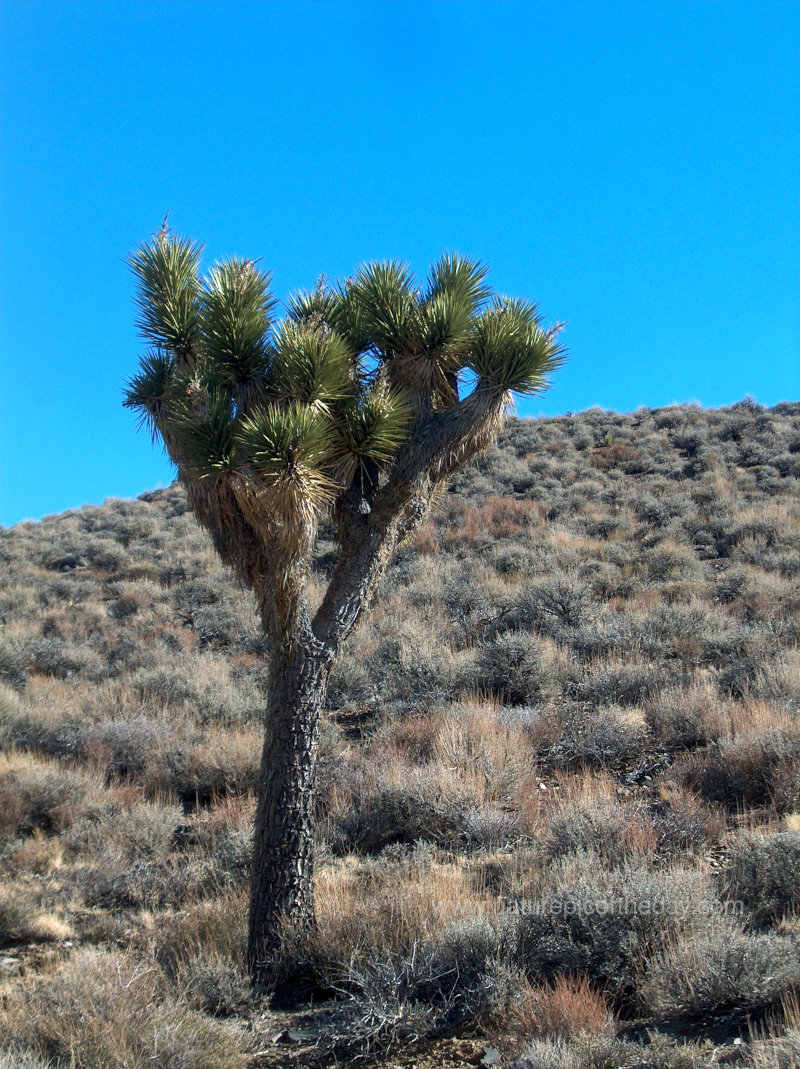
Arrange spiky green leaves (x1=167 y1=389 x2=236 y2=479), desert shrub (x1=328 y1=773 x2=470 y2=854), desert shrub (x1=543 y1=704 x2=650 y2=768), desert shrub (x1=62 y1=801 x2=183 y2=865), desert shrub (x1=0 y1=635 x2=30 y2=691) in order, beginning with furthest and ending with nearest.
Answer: desert shrub (x1=0 y1=635 x2=30 y2=691) < desert shrub (x1=543 y1=704 x2=650 y2=768) < desert shrub (x1=62 y1=801 x2=183 y2=865) < desert shrub (x1=328 y1=773 x2=470 y2=854) < spiky green leaves (x1=167 y1=389 x2=236 y2=479)

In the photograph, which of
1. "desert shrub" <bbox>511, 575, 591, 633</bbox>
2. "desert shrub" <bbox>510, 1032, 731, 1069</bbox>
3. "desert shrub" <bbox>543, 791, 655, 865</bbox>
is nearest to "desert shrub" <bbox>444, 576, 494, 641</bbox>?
"desert shrub" <bbox>511, 575, 591, 633</bbox>

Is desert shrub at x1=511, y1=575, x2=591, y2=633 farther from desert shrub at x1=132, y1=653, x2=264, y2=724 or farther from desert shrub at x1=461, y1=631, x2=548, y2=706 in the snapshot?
desert shrub at x1=132, y1=653, x2=264, y2=724

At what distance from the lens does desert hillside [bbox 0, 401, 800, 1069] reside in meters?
4.05

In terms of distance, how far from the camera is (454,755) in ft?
27.3

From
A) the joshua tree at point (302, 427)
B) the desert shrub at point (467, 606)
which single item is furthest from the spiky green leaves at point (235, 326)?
the desert shrub at point (467, 606)

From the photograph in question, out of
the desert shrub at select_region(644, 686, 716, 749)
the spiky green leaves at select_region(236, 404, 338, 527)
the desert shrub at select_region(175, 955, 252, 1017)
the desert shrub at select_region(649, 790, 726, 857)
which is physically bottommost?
the desert shrub at select_region(175, 955, 252, 1017)

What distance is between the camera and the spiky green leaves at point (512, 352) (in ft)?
19.8

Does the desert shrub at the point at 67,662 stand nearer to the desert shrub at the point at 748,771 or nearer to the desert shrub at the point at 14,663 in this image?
the desert shrub at the point at 14,663

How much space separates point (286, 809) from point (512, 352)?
12.2 ft

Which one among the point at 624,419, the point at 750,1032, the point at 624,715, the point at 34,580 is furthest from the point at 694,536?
the point at 34,580

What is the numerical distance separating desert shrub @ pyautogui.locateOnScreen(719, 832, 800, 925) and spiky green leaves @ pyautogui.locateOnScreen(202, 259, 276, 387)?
15.6 feet

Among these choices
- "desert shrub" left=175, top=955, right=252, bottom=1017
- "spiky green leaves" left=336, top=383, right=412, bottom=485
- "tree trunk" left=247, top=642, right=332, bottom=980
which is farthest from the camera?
"spiky green leaves" left=336, top=383, right=412, bottom=485

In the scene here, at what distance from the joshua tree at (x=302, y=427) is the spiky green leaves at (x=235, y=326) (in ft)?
0.04

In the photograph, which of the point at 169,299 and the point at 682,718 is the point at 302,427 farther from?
the point at 682,718
